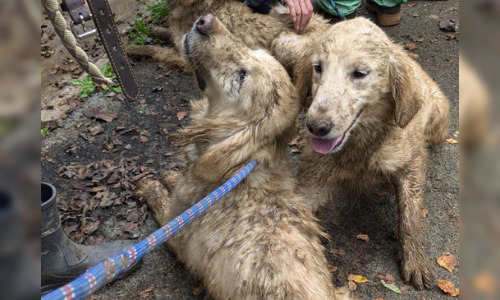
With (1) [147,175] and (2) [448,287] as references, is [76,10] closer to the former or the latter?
(1) [147,175]

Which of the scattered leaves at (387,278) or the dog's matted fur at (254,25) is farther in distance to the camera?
the dog's matted fur at (254,25)

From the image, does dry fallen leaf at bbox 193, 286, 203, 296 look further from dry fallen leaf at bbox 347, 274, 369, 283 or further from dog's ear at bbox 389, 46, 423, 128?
dog's ear at bbox 389, 46, 423, 128

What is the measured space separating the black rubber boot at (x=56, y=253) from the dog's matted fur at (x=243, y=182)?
0.71m

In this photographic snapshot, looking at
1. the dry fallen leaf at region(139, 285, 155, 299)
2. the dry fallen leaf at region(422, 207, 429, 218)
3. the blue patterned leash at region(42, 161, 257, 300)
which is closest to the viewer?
the blue patterned leash at region(42, 161, 257, 300)

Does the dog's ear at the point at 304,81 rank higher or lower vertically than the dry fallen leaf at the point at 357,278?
higher

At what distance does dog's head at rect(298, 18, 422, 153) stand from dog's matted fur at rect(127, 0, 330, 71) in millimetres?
1008

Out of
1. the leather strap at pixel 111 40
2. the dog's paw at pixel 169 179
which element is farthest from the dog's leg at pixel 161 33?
the leather strap at pixel 111 40

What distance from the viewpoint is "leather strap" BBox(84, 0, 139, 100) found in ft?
10.5

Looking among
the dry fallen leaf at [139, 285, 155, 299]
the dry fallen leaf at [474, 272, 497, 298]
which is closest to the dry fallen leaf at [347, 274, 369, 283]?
the dry fallen leaf at [139, 285, 155, 299]

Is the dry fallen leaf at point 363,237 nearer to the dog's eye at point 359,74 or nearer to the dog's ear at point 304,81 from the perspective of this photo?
the dog's ear at point 304,81

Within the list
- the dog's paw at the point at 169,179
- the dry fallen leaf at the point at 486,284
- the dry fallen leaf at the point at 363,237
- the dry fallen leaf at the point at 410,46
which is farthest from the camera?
the dry fallen leaf at the point at 410,46

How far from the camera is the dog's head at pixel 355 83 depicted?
3.06 m

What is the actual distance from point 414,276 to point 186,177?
1.97 meters

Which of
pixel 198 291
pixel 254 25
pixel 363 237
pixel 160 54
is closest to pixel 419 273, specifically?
pixel 363 237
